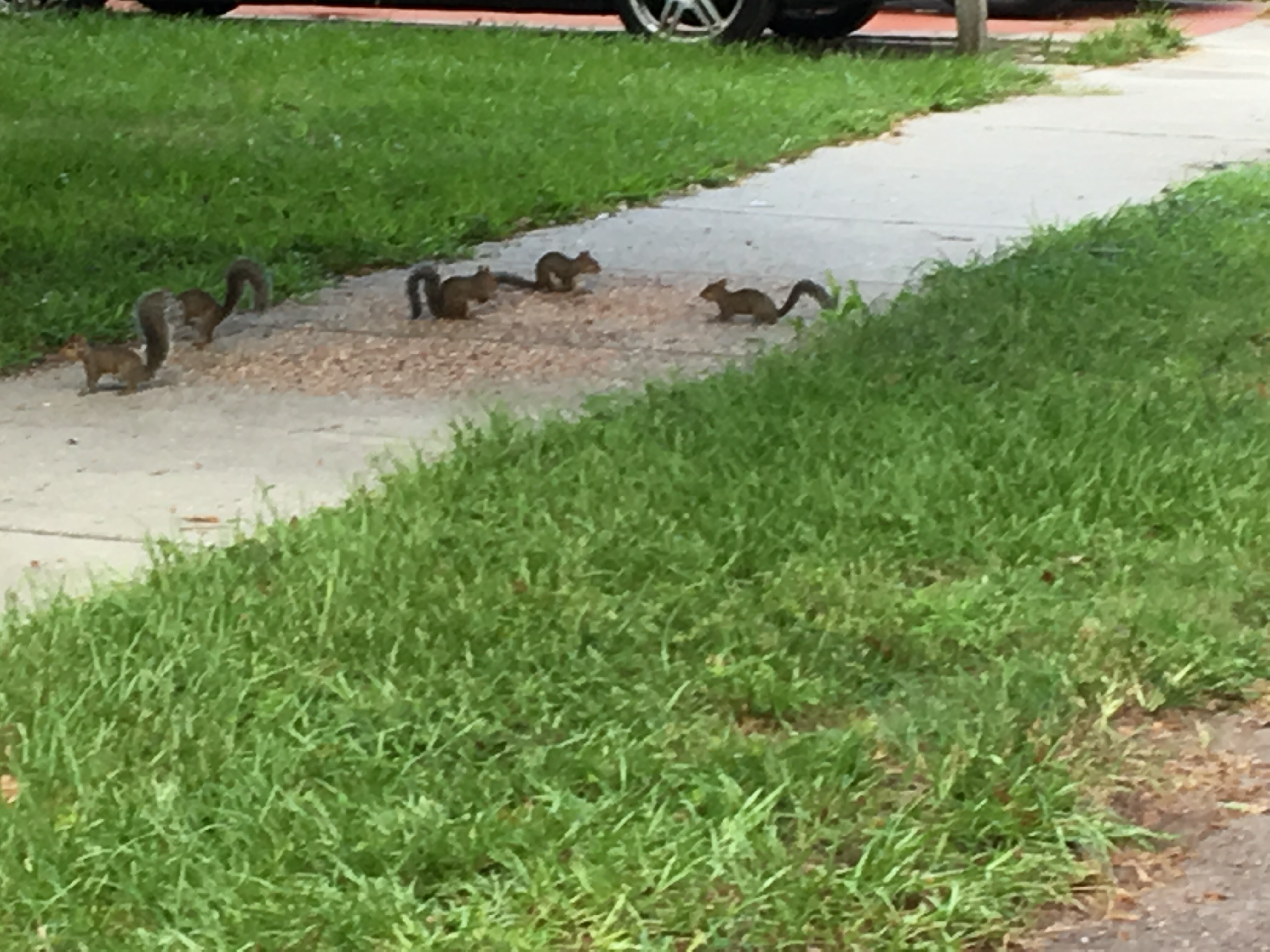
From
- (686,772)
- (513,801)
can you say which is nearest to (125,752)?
(513,801)

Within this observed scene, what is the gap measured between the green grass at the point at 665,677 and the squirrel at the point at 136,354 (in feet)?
3.42

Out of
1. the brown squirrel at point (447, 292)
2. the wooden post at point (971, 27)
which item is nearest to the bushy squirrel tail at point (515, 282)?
the brown squirrel at point (447, 292)

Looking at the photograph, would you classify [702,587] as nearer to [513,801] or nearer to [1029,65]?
[513,801]

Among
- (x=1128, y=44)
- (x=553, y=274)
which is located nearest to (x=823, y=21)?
(x=1128, y=44)

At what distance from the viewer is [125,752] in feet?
8.82

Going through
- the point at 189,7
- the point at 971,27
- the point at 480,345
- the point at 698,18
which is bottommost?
the point at 480,345

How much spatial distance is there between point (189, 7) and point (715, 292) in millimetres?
10661

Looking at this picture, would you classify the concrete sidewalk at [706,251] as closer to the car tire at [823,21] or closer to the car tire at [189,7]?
the car tire at [823,21]

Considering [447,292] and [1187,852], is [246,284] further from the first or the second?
[1187,852]

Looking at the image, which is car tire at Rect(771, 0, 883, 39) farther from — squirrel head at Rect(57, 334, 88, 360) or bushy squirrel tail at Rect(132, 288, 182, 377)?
bushy squirrel tail at Rect(132, 288, 182, 377)

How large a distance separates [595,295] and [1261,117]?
18.7 ft

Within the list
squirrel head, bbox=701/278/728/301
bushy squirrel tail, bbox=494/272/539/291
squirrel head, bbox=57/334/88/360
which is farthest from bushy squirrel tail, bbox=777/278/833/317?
squirrel head, bbox=57/334/88/360

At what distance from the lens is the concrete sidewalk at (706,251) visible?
3.82m

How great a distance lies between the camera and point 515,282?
5.76 m
